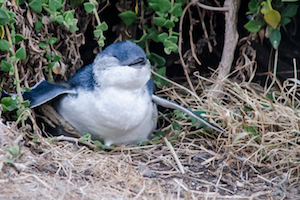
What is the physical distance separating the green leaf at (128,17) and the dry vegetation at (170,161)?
0.36 metres

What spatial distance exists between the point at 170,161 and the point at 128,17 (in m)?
1.17

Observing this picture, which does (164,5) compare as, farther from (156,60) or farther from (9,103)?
(9,103)

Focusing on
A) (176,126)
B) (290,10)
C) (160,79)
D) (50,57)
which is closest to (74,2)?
(50,57)

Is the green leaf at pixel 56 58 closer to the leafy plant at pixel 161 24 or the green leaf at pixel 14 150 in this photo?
the leafy plant at pixel 161 24

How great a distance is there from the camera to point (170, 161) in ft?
7.48

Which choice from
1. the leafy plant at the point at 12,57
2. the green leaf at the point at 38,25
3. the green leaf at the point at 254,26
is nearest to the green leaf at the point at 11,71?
the leafy plant at the point at 12,57

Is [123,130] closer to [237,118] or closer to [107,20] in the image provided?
[237,118]

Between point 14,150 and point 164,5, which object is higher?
point 164,5

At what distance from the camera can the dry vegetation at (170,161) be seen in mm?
1723

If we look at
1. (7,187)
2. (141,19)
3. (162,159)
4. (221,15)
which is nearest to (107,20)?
(141,19)

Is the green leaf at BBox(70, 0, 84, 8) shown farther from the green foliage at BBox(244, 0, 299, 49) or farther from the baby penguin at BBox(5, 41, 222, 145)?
the green foliage at BBox(244, 0, 299, 49)

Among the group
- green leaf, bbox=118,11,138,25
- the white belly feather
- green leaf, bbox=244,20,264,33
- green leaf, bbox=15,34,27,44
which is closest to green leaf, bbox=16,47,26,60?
green leaf, bbox=15,34,27,44

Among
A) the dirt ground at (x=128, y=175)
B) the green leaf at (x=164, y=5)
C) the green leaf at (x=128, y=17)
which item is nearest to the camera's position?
the dirt ground at (x=128, y=175)

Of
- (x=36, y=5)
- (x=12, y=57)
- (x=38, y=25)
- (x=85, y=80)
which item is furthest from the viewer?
(x=85, y=80)
